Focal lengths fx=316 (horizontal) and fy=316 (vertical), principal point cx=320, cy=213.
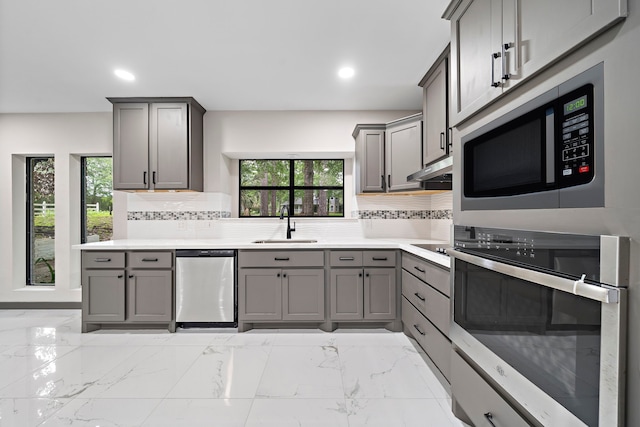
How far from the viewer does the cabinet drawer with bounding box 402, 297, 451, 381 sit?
6.50 ft

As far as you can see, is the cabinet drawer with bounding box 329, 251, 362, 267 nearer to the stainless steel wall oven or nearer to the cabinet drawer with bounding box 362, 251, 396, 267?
the cabinet drawer with bounding box 362, 251, 396, 267

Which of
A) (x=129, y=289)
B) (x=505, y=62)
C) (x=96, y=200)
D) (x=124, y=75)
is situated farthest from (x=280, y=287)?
(x=96, y=200)

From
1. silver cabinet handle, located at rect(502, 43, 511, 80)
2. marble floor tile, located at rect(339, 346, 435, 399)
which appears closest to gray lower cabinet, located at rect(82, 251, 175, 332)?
marble floor tile, located at rect(339, 346, 435, 399)

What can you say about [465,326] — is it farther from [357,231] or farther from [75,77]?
[75,77]

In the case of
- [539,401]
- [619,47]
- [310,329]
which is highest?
[619,47]

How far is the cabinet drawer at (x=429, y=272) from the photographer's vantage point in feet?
6.51

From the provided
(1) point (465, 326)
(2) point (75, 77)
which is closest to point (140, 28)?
(2) point (75, 77)

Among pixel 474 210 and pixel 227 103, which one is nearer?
pixel 474 210

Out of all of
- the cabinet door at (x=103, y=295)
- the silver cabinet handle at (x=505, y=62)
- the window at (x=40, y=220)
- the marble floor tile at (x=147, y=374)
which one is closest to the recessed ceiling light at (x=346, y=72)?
the silver cabinet handle at (x=505, y=62)

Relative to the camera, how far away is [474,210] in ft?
4.68

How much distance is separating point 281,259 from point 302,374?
A: 1.12 meters

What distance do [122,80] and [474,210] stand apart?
10.6 ft

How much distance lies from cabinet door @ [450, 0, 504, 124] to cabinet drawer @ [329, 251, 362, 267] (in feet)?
5.73

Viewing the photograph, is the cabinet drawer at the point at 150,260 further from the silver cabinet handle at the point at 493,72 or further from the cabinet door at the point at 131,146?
the silver cabinet handle at the point at 493,72
